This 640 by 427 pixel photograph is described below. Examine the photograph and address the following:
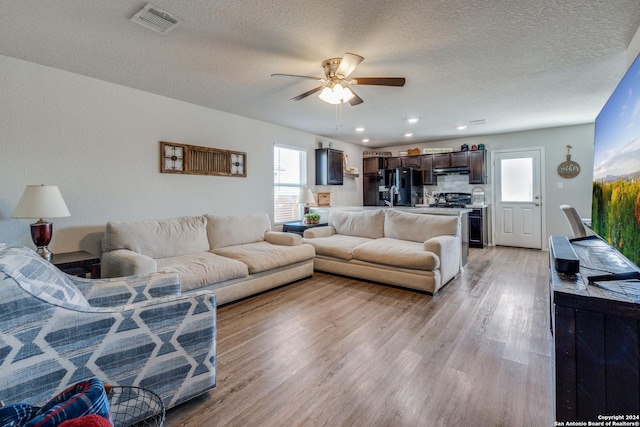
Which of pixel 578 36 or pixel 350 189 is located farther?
pixel 350 189

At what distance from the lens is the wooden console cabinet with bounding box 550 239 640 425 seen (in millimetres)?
1065

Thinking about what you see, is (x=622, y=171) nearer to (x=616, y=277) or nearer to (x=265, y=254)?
(x=616, y=277)

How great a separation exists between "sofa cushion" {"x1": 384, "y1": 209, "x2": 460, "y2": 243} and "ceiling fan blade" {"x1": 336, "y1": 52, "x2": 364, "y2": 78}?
2.28 m

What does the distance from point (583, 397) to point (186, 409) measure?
1.83 metres

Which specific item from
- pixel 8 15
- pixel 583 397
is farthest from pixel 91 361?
pixel 8 15

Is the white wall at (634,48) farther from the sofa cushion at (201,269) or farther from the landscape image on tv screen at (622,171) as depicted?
the sofa cushion at (201,269)

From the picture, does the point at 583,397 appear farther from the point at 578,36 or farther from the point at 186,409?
the point at 578,36

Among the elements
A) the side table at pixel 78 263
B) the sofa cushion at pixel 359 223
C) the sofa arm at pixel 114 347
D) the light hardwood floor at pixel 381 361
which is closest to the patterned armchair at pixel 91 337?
the sofa arm at pixel 114 347

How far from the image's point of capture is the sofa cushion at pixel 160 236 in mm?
2914

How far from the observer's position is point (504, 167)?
595cm

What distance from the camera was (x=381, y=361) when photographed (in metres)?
1.94

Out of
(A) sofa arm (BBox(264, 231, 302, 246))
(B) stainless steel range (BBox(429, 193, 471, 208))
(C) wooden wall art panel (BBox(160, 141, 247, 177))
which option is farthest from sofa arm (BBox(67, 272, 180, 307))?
(B) stainless steel range (BBox(429, 193, 471, 208))

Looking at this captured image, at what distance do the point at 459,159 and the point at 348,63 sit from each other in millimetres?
4789

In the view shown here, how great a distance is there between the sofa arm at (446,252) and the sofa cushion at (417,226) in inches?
6.8
